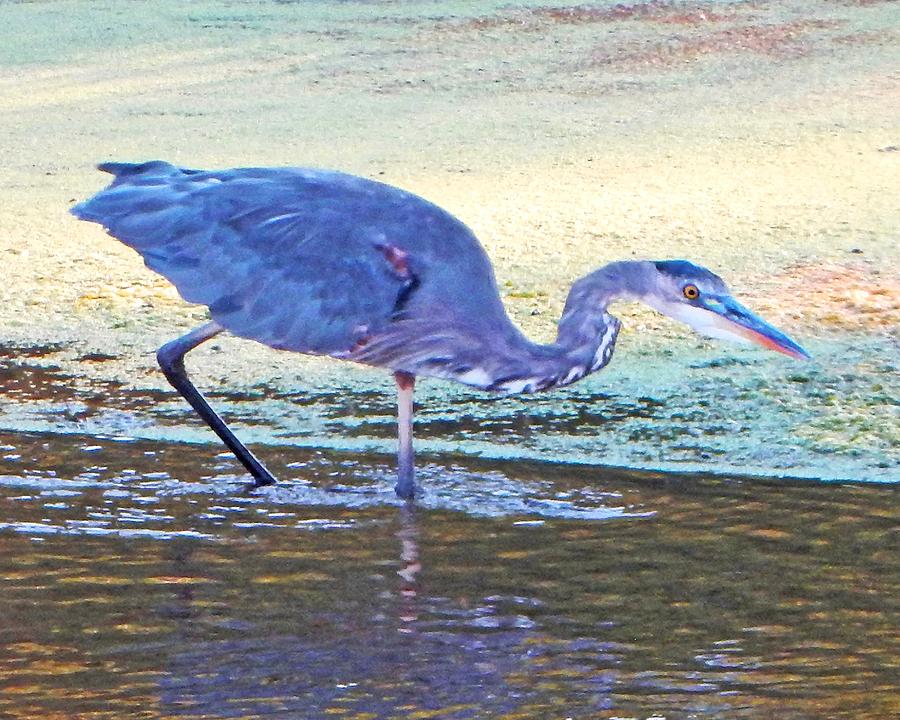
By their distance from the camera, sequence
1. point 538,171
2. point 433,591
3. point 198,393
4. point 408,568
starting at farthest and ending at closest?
1. point 538,171
2. point 198,393
3. point 408,568
4. point 433,591

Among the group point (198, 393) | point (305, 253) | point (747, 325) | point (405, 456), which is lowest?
point (405, 456)

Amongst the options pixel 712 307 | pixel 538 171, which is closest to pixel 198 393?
pixel 712 307

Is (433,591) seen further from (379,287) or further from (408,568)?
(379,287)

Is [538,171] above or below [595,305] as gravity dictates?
above

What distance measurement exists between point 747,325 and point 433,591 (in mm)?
1199

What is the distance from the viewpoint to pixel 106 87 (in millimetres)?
11047

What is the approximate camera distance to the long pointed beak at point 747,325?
5.21m

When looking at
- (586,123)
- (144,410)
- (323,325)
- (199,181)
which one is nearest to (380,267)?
(323,325)

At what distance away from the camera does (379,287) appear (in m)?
5.50

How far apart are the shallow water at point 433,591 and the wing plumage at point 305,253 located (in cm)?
47

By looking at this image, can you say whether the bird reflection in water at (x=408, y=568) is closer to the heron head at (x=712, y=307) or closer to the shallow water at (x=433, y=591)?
the shallow water at (x=433, y=591)

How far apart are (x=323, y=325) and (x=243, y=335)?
9.9 inches

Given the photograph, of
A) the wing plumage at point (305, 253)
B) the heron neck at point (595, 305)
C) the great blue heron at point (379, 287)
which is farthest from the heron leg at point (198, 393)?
the heron neck at point (595, 305)

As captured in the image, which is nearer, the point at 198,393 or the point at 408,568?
the point at 408,568
